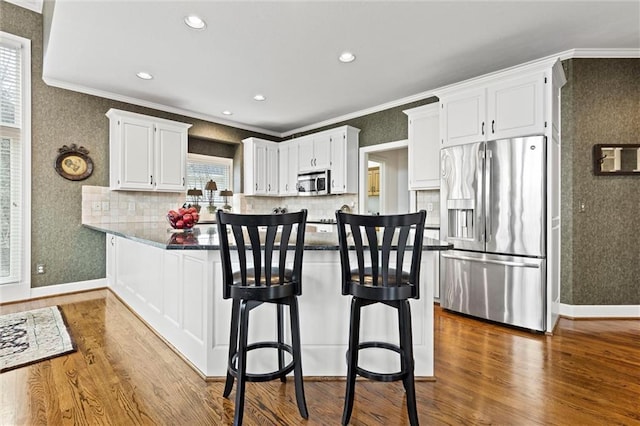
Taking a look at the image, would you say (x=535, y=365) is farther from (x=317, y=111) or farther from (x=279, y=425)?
(x=317, y=111)

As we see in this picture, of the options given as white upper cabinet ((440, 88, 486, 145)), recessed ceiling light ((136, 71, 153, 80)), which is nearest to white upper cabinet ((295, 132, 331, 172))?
white upper cabinet ((440, 88, 486, 145))

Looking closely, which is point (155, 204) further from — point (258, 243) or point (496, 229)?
point (496, 229)

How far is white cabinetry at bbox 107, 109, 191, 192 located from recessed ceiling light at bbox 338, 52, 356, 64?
8.84 feet

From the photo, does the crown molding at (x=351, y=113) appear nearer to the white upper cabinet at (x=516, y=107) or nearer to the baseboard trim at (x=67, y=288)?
the white upper cabinet at (x=516, y=107)

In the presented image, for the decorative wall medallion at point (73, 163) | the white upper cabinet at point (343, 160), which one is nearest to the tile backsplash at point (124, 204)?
the decorative wall medallion at point (73, 163)

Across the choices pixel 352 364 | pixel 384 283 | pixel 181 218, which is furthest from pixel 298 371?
pixel 181 218

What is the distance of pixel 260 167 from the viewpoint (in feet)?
19.1

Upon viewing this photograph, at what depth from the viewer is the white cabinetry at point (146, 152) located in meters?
4.27

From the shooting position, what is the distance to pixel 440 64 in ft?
11.3

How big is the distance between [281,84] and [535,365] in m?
3.77

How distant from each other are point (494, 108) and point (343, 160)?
229 centimetres

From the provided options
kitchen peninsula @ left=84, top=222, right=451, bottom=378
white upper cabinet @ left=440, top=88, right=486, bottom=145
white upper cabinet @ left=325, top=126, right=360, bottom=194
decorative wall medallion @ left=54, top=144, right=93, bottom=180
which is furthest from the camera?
white upper cabinet @ left=325, top=126, right=360, bottom=194

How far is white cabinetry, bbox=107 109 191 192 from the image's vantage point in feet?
14.0

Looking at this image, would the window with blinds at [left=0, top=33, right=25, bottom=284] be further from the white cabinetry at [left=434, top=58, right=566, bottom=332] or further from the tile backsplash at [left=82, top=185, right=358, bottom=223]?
the white cabinetry at [left=434, top=58, right=566, bottom=332]
